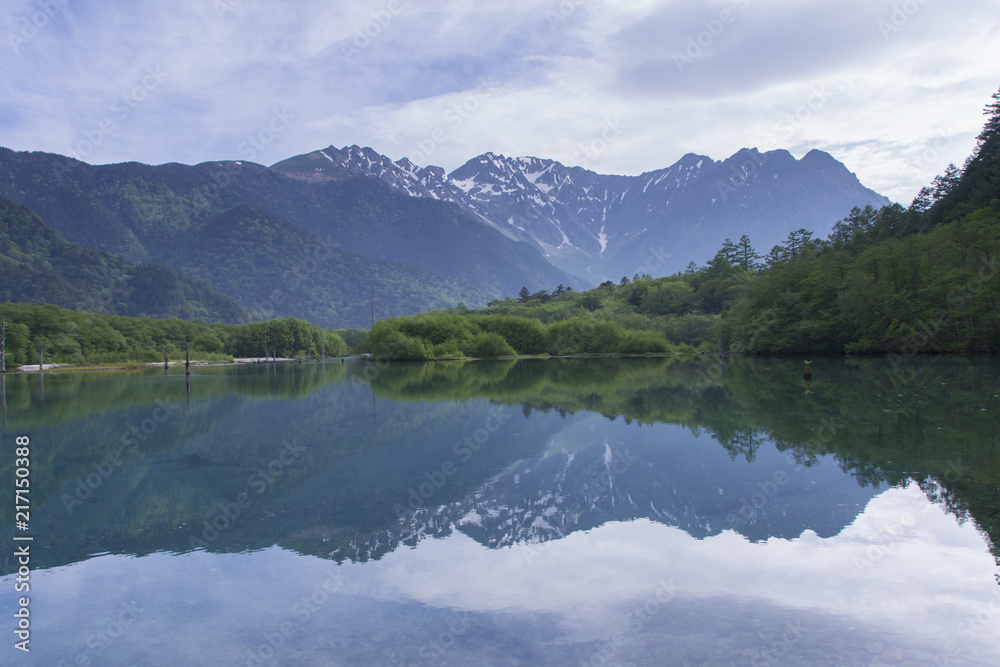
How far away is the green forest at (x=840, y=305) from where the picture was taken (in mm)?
40031

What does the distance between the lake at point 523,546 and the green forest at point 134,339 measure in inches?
2326

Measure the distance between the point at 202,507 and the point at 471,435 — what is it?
20.3 ft

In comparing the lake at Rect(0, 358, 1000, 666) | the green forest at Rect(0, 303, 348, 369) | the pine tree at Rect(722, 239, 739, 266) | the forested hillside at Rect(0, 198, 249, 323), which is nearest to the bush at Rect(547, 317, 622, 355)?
the pine tree at Rect(722, 239, 739, 266)

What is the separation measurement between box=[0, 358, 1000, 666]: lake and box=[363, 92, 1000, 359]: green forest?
32.6 meters

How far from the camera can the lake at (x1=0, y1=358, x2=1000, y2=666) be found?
4.48 meters

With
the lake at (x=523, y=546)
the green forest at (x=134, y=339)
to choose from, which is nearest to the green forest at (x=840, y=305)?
the lake at (x=523, y=546)

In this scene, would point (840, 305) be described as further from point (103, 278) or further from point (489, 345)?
point (103, 278)

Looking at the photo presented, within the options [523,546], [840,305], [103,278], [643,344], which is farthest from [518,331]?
[103,278]

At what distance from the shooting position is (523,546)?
6.50 meters

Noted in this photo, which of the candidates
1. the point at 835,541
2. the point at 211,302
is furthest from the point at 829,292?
the point at 211,302

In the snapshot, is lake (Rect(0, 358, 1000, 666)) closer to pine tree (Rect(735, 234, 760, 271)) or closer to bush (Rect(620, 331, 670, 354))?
bush (Rect(620, 331, 670, 354))

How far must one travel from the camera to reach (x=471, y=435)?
13352 mm

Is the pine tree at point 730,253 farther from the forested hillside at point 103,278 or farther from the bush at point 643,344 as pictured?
the forested hillside at point 103,278

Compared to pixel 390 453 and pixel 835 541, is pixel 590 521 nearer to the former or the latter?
pixel 835 541
